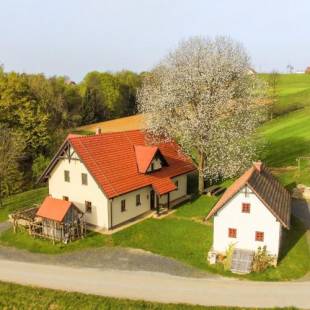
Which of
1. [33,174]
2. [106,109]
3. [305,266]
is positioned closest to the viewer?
[305,266]

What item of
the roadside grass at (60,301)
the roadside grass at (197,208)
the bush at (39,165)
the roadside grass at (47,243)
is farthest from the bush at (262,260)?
the bush at (39,165)

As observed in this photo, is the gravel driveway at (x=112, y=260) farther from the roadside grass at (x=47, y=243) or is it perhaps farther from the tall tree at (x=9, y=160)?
the tall tree at (x=9, y=160)

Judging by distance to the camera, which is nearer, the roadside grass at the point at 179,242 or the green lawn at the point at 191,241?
the green lawn at the point at 191,241

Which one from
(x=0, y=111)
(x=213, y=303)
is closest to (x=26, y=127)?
(x=0, y=111)

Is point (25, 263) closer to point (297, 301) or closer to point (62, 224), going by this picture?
point (62, 224)

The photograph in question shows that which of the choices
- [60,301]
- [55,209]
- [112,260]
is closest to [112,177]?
[55,209]

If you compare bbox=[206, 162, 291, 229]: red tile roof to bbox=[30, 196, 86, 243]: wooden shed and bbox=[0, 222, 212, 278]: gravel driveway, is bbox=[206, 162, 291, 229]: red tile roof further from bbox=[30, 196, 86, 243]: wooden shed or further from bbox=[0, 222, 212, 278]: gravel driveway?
bbox=[30, 196, 86, 243]: wooden shed

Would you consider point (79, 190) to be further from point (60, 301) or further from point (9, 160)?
point (60, 301)
